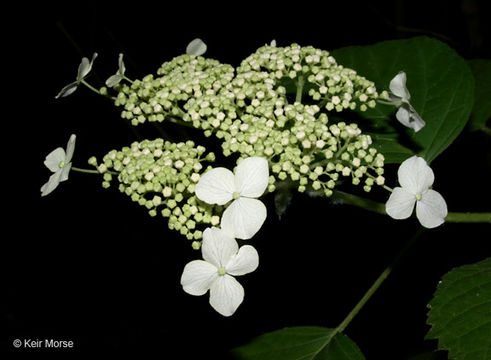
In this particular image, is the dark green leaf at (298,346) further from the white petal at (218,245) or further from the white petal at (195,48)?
the white petal at (195,48)

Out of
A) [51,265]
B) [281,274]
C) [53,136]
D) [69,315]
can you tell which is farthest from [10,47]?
[281,274]

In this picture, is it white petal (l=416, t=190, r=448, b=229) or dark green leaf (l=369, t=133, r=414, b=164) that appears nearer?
white petal (l=416, t=190, r=448, b=229)

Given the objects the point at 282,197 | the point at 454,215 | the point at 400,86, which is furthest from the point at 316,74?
the point at 454,215

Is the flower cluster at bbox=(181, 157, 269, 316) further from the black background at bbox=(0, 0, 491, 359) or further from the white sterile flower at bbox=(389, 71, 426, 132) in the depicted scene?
the black background at bbox=(0, 0, 491, 359)

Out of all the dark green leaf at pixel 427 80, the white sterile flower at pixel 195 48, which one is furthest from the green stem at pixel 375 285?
the white sterile flower at pixel 195 48

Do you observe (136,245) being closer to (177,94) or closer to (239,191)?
(177,94)

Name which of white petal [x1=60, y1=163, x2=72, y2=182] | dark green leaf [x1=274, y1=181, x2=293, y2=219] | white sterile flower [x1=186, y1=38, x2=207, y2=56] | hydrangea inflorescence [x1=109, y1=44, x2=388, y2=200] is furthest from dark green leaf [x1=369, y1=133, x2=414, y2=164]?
white petal [x1=60, y1=163, x2=72, y2=182]

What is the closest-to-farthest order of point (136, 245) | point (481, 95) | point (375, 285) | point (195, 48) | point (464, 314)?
point (464, 314), point (375, 285), point (195, 48), point (481, 95), point (136, 245)
